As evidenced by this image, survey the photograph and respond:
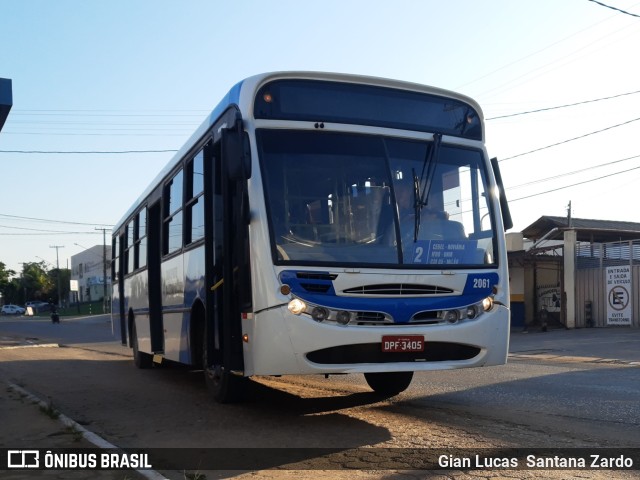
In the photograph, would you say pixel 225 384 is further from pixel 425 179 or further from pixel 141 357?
pixel 141 357

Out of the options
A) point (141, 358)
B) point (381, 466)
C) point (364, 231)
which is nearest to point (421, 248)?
point (364, 231)

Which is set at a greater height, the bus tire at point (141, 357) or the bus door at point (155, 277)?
the bus door at point (155, 277)

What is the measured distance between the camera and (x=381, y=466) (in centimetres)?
575

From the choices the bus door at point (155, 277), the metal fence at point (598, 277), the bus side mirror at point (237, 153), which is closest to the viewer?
the bus side mirror at point (237, 153)

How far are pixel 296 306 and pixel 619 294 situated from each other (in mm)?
24084

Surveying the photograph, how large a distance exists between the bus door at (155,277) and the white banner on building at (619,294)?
2067cm

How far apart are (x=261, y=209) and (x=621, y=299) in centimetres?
2402

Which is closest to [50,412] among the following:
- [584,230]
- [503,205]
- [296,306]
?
[296,306]

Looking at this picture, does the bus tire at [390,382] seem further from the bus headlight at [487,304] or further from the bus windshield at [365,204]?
the bus windshield at [365,204]

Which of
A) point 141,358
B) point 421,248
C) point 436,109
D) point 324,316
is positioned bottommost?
point 141,358

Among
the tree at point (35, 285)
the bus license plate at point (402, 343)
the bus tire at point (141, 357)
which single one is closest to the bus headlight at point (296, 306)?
the bus license plate at point (402, 343)

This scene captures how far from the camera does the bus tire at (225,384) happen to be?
8492mm

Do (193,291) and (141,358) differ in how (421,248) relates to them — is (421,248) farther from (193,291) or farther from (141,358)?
(141,358)

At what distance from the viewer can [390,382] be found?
31.4ft
